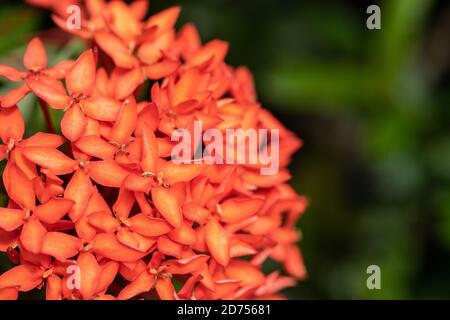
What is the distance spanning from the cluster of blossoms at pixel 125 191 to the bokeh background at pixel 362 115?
781 mm

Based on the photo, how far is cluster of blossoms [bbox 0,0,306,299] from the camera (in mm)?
1181

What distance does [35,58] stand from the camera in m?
1.38

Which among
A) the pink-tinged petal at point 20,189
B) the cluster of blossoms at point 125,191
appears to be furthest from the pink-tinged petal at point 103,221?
the pink-tinged petal at point 20,189

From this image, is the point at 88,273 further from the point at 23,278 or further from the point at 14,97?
the point at 14,97

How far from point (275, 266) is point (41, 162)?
1209 mm

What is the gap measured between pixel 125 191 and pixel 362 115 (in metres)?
1.24

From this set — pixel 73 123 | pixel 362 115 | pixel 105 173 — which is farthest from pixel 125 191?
pixel 362 115

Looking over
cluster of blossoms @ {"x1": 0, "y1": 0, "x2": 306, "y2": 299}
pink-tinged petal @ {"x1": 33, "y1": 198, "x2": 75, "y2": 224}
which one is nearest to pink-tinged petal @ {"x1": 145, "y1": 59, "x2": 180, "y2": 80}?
cluster of blossoms @ {"x1": 0, "y1": 0, "x2": 306, "y2": 299}

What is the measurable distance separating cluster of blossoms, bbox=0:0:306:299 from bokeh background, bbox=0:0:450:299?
2.56 ft

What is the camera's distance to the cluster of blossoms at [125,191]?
118 centimetres

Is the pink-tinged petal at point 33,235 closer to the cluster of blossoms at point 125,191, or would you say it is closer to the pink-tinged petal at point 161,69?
the cluster of blossoms at point 125,191
